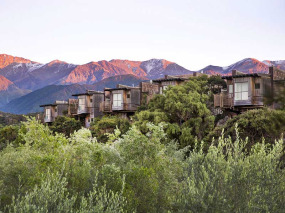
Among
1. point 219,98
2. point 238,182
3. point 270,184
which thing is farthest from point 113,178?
point 219,98

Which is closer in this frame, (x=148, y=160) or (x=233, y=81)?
(x=148, y=160)

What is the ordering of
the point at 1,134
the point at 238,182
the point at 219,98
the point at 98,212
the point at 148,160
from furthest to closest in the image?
1. the point at 1,134
2. the point at 219,98
3. the point at 148,160
4. the point at 238,182
5. the point at 98,212

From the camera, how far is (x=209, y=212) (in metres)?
12.1

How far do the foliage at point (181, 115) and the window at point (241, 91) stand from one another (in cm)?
361

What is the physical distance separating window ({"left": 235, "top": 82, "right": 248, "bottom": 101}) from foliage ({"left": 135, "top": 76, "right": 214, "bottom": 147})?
3610 mm

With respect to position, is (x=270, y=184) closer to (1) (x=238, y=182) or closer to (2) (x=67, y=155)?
(1) (x=238, y=182)

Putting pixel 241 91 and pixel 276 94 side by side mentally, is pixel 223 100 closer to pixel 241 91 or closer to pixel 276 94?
pixel 241 91

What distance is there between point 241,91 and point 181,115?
754 centimetres

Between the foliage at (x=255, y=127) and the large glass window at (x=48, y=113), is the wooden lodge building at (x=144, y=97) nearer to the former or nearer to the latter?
the large glass window at (x=48, y=113)

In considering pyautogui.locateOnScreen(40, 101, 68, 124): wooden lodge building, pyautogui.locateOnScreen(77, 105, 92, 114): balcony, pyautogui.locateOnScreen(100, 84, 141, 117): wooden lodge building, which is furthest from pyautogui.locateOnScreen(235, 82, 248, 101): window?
pyautogui.locateOnScreen(40, 101, 68, 124): wooden lodge building

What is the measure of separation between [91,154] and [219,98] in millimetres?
23347

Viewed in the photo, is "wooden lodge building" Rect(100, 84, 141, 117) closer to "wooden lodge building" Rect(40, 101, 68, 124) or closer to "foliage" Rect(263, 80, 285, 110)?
"wooden lodge building" Rect(40, 101, 68, 124)

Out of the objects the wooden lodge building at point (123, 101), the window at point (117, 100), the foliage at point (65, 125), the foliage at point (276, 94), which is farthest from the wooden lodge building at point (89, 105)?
the foliage at point (276, 94)

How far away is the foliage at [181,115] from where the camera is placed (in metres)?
33.6
